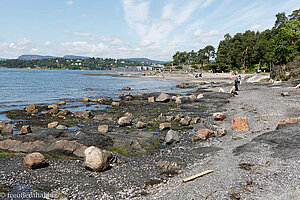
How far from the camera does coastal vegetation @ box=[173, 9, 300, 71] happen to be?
2192 inches

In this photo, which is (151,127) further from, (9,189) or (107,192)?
(9,189)

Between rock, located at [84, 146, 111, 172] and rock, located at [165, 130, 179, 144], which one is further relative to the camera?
rock, located at [165, 130, 179, 144]

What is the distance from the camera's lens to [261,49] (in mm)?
93250

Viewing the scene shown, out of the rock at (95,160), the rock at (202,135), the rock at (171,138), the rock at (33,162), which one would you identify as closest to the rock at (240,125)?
the rock at (202,135)

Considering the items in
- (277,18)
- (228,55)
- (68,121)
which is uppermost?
(277,18)

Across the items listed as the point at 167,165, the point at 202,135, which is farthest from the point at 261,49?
the point at 167,165

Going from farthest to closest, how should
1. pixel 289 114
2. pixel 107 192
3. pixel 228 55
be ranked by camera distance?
pixel 228 55 → pixel 289 114 → pixel 107 192

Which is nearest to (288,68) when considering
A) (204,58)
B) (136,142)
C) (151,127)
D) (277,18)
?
(277,18)

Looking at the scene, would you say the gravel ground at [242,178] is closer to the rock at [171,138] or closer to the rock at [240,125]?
the rock at [171,138]

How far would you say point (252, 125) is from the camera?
17938 mm

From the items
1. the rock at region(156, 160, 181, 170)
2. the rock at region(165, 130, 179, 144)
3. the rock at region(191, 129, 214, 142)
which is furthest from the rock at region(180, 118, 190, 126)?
the rock at region(156, 160, 181, 170)

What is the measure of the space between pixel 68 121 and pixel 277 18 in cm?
9722

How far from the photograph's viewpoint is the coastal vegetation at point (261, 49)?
55688 millimetres

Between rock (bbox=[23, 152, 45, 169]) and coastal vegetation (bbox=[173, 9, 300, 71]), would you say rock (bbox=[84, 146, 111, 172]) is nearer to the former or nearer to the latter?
rock (bbox=[23, 152, 45, 169])
